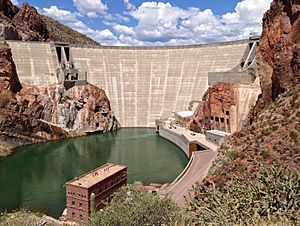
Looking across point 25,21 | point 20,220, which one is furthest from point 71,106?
point 25,21

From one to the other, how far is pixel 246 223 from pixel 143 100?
186 ft

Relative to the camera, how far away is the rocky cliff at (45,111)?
170 feet

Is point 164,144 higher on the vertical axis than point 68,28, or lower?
lower

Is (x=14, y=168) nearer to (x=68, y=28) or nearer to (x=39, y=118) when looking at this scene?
(x=39, y=118)

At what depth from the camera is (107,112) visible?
62094mm

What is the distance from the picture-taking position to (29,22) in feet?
288

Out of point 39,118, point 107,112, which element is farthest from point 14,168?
point 107,112

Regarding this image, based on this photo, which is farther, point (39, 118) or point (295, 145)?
point (39, 118)

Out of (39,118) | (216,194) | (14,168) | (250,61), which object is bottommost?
(14,168)

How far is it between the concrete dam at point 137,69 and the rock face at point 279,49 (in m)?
31.3

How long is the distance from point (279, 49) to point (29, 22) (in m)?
75.6

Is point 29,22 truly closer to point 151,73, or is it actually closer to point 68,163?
point 151,73

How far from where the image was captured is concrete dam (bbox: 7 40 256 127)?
6138cm

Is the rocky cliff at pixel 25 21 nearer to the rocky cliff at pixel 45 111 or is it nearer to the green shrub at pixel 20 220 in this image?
the rocky cliff at pixel 45 111
